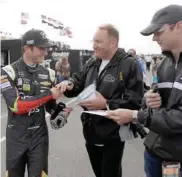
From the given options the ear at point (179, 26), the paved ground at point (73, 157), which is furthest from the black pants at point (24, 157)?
the paved ground at point (73, 157)

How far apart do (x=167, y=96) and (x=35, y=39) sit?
1.46 metres

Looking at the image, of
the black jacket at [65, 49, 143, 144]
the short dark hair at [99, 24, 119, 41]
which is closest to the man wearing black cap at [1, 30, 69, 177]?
the black jacket at [65, 49, 143, 144]

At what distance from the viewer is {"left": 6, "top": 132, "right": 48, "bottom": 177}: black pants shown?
332cm

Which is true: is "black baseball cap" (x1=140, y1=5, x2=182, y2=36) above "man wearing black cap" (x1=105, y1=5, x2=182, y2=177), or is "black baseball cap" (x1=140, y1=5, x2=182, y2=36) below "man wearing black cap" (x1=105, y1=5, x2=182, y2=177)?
above

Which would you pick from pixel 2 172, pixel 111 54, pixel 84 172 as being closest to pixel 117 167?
pixel 111 54

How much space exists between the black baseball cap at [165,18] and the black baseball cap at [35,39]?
3.91ft

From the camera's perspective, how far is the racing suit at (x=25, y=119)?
3287 millimetres

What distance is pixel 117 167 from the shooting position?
3.72 meters

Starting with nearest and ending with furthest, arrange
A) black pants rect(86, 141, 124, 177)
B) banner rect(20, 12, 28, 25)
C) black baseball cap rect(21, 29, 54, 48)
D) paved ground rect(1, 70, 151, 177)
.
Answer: black baseball cap rect(21, 29, 54, 48) < black pants rect(86, 141, 124, 177) < paved ground rect(1, 70, 151, 177) < banner rect(20, 12, 28, 25)

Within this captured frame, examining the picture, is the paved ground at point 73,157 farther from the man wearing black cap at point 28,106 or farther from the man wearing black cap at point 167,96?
the man wearing black cap at point 167,96

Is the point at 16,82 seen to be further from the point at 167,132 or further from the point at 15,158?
the point at 167,132

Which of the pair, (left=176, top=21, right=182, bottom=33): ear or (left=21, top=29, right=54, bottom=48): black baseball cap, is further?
(left=21, top=29, right=54, bottom=48): black baseball cap

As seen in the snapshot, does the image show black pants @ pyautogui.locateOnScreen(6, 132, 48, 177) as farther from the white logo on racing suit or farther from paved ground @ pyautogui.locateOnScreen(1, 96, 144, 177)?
paved ground @ pyautogui.locateOnScreen(1, 96, 144, 177)

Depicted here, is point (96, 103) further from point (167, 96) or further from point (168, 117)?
point (168, 117)
